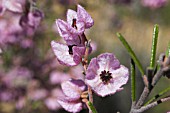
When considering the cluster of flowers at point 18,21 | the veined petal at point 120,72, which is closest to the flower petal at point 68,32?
the veined petal at point 120,72

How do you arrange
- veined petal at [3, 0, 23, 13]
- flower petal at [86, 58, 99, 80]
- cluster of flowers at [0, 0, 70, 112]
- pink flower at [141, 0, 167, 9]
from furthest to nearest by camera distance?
pink flower at [141, 0, 167, 9] → cluster of flowers at [0, 0, 70, 112] → veined petal at [3, 0, 23, 13] → flower petal at [86, 58, 99, 80]

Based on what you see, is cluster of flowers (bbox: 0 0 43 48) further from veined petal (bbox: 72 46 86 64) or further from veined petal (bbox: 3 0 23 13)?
veined petal (bbox: 72 46 86 64)

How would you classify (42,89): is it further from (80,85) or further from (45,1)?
(80,85)

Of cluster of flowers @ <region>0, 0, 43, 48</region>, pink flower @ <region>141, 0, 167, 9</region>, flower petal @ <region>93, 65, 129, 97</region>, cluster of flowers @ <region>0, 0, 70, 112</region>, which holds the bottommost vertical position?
cluster of flowers @ <region>0, 0, 70, 112</region>

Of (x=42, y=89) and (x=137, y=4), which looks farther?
(x=137, y=4)

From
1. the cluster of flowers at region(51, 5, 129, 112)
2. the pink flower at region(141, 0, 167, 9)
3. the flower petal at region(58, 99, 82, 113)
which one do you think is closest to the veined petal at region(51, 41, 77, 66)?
the cluster of flowers at region(51, 5, 129, 112)

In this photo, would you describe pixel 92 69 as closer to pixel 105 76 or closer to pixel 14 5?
pixel 105 76

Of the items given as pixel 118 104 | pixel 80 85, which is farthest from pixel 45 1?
pixel 118 104
